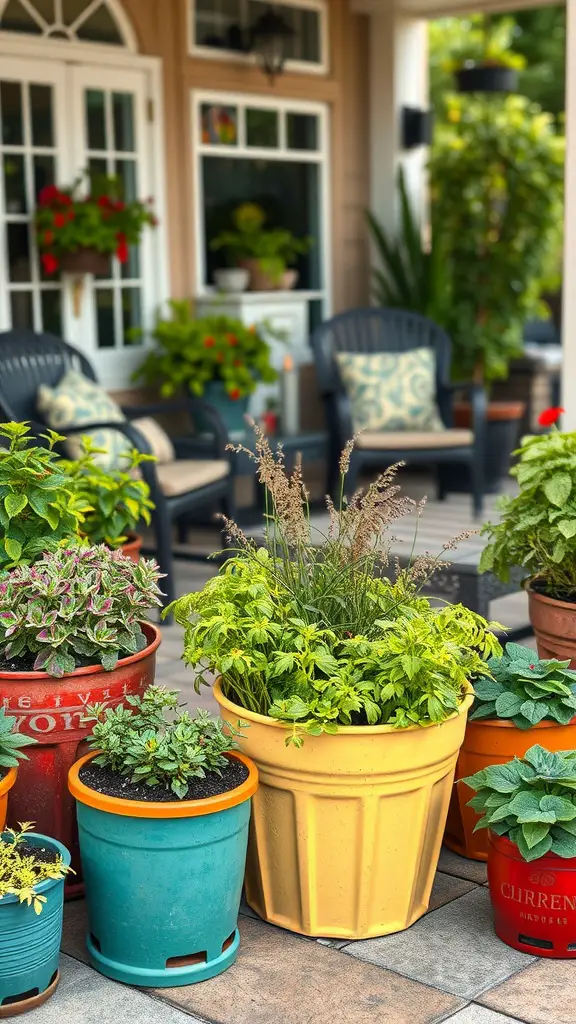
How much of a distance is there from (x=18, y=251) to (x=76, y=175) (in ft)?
1.44

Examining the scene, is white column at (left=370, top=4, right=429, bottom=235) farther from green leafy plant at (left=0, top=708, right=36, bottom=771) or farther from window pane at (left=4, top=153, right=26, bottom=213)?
green leafy plant at (left=0, top=708, right=36, bottom=771)

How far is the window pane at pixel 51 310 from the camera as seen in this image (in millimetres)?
5749

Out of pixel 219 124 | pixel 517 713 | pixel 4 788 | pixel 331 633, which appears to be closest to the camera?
pixel 4 788

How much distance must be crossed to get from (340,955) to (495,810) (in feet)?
1.26

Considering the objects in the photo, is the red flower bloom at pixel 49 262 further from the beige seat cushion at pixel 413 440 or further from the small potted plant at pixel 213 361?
the beige seat cushion at pixel 413 440

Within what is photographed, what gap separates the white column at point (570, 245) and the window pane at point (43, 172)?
8.00 feet

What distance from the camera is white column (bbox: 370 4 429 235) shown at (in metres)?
7.14

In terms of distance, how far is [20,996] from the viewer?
7.30 feet

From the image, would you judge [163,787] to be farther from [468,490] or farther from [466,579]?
[468,490]

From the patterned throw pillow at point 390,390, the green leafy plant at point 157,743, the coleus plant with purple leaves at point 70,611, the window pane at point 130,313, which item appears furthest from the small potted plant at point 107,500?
the patterned throw pillow at point 390,390

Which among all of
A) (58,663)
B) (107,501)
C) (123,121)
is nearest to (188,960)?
(58,663)

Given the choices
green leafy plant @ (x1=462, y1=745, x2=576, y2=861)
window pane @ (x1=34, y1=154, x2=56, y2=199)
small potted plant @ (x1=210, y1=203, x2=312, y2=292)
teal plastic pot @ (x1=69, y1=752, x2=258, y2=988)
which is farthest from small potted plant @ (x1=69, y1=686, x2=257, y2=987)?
small potted plant @ (x1=210, y1=203, x2=312, y2=292)

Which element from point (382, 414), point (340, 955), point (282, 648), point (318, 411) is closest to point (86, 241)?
point (382, 414)

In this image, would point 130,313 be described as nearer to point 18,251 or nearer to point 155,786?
point 18,251
